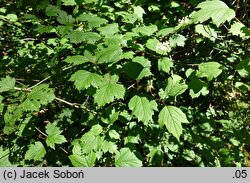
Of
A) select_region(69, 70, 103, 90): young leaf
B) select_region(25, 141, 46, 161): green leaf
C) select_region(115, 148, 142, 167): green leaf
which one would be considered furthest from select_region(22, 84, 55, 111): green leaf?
select_region(115, 148, 142, 167): green leaf

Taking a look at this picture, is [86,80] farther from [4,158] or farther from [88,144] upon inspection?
[4,158]

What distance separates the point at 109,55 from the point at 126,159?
3.13 ft

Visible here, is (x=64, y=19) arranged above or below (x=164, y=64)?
above

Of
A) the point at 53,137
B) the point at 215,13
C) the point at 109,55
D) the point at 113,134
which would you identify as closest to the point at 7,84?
the point at 53,137

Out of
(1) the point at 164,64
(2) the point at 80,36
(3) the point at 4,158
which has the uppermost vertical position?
(2) the point at 80,36

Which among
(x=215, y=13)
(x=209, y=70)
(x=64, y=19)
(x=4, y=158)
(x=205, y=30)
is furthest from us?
(x=205, y=30)

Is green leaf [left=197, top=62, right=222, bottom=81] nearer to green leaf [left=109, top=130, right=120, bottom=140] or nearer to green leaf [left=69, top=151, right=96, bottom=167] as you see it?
green leaf [left=109, top=130, right=120, bottom=140]

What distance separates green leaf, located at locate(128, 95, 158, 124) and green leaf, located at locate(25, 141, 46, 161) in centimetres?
97

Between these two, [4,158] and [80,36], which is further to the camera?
[4,158]

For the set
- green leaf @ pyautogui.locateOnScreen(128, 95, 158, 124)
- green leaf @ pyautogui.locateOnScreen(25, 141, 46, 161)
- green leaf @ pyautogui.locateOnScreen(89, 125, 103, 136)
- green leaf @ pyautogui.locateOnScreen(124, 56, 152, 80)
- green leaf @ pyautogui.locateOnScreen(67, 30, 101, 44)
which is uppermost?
green leaf @ pyautogui.locateOnScreen(67, 30, 101, 44)

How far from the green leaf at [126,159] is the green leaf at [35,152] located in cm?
67

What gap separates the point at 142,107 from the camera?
6.72ft

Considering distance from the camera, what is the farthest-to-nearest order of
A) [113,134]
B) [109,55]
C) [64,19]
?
[113,134] → [64,19] → [109,55]

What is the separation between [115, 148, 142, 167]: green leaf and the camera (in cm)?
233
